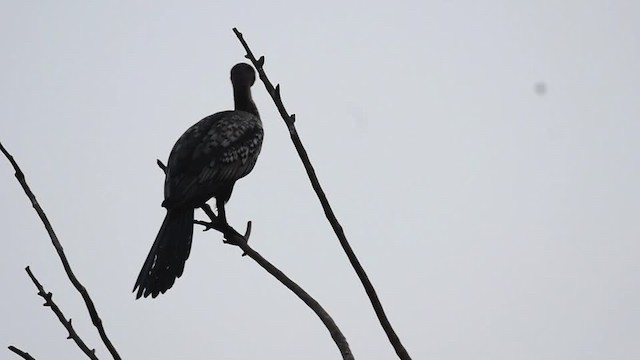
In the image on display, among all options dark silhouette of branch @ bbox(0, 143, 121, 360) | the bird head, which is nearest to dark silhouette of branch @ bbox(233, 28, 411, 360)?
dark silhouette of branch @ bbox(0, 143, 121, 360)

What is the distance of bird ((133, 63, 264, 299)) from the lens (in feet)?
14.3

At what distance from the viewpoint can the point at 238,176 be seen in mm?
5480

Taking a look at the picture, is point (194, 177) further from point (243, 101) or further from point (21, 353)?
point (21, 353)

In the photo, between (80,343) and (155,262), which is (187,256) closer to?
(155,262)

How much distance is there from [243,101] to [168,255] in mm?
2335

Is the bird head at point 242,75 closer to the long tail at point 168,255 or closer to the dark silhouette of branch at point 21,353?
the long tail at point 168,255

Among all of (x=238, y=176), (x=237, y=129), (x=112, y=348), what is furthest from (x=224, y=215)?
(x=112, y=348)

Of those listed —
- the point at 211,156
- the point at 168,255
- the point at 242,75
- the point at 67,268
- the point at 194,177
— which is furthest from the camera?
the point at 242,75

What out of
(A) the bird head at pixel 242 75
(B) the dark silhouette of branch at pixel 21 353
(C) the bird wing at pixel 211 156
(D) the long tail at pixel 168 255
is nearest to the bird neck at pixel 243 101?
(A) the bird head at pixel 242 75

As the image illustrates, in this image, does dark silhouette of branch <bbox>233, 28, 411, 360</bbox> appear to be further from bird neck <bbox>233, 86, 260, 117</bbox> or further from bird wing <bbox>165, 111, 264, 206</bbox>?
bird neck <bbox>233, 86, 260, 117</bbox>

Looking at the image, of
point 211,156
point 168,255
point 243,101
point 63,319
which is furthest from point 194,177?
point 63,319

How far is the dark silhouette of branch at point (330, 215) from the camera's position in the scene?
224 centimetres

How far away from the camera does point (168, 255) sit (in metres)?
4.46

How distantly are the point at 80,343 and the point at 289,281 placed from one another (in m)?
0.73
